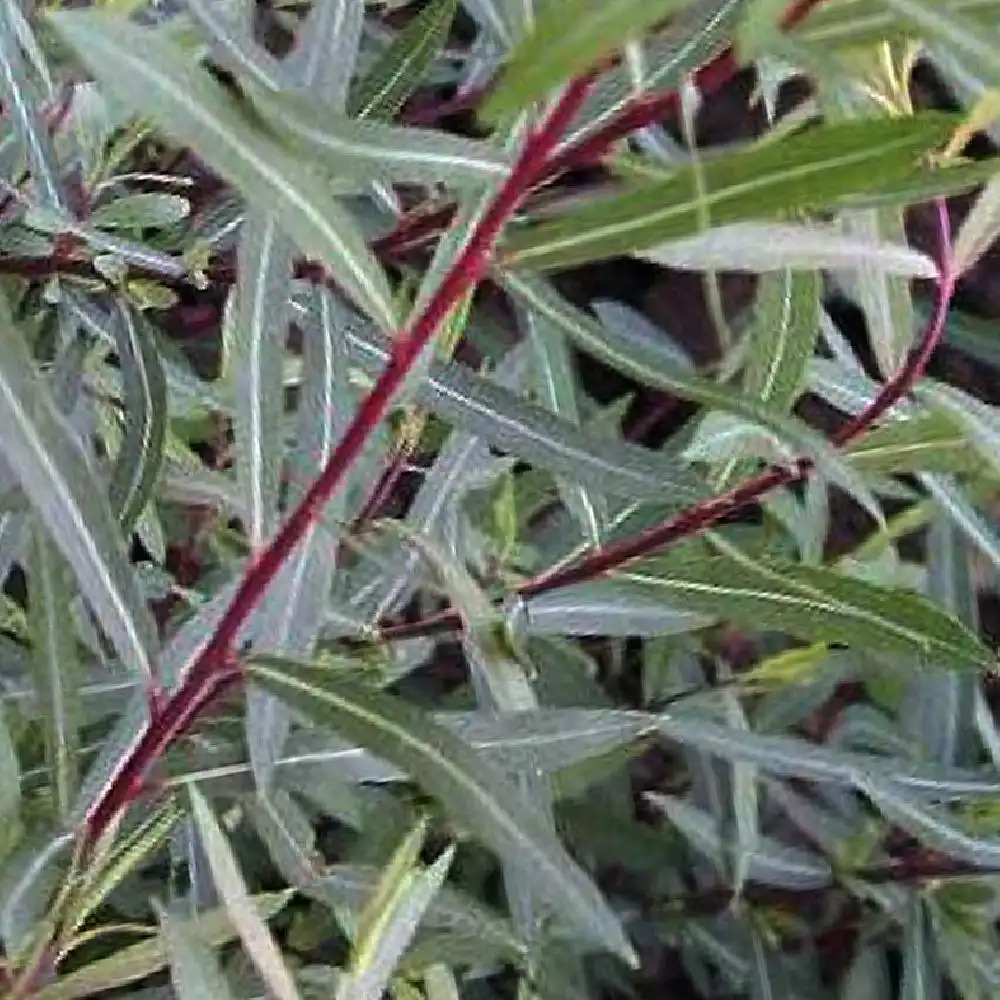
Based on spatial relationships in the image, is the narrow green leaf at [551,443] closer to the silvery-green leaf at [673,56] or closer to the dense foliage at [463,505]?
the dense foliage at [463,505]

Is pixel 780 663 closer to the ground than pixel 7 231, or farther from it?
closer to the ground

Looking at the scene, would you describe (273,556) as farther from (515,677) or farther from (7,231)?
(7,231)

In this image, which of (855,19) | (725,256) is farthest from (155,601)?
(855,19)

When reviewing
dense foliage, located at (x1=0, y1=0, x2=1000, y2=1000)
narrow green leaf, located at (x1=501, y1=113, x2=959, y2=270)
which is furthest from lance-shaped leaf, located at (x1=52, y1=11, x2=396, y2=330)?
narrow green leaf, located at (x1=501, y1=113, x2=959, y2=270)

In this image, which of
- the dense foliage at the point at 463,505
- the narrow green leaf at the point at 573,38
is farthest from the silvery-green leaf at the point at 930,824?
the narrow green leaf at the point at 573,38

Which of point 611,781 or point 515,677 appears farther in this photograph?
point 611,781

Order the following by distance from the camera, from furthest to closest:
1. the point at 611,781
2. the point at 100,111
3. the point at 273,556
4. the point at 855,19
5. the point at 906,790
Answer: the point at 611,781
the point at 906,790
the point at 100,111
the point at 273,556
the point at 855,19

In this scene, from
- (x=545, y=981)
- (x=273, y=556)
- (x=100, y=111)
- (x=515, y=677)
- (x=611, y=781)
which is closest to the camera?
(x=273, y=556)

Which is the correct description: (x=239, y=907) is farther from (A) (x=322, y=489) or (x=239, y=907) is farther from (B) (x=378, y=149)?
(B) (x=378, y=149)
